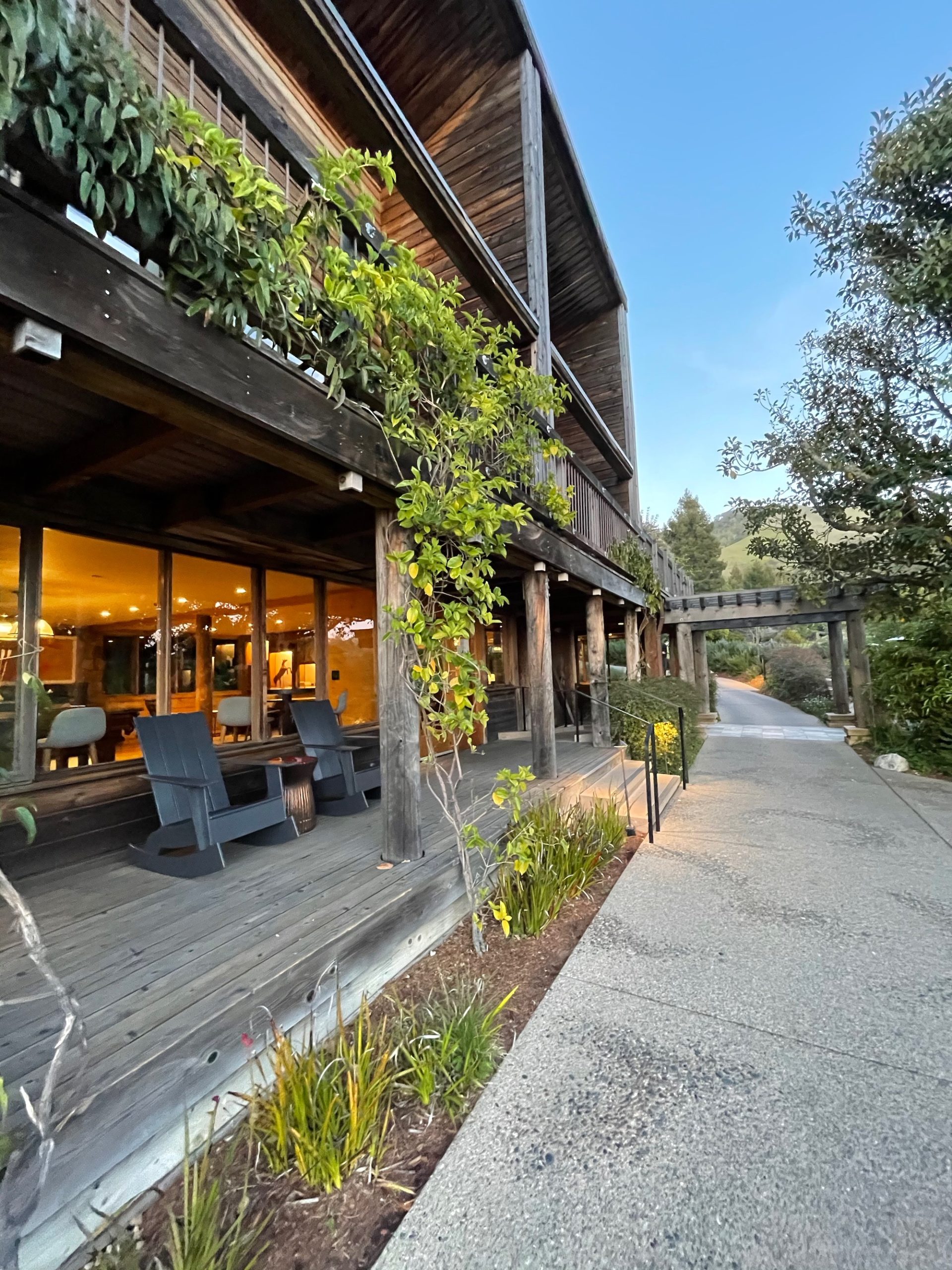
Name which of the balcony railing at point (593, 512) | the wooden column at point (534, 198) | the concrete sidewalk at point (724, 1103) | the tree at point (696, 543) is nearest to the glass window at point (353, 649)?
the balcony railing at point (593, 512)

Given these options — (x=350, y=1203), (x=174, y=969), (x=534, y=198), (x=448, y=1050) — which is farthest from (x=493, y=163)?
(x=350, y=1203)

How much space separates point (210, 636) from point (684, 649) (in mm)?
12427

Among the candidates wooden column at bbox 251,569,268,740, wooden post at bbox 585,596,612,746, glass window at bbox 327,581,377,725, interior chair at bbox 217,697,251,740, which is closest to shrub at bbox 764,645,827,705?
wooden post at bbox 585,596,612,746

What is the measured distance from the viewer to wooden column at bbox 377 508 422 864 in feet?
9.67

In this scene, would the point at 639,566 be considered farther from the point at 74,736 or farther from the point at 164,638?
the point at 74,736

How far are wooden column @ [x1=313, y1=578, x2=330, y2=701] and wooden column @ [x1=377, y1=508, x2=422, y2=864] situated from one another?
2.67 m

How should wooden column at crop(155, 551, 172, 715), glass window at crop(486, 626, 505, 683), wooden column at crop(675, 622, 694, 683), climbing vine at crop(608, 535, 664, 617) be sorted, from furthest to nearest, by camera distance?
wooden column at crop(675, 622, 694, 683)
glass window at crop(486, 626, 505, 683)
climbing vine at crop(608, 535, 664, 617)
wooden column at crop(155, 551, 172, 715)

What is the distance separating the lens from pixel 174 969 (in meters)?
1.96

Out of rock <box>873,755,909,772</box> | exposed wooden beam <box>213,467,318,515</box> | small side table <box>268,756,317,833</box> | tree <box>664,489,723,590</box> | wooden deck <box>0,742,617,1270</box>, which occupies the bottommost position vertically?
rock <box>873,755,909,772</box>

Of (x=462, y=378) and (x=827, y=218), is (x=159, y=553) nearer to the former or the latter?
(x=462, y=378)

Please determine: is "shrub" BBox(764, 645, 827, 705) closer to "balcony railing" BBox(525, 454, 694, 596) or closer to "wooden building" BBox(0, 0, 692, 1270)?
"balcony railing" BBox(525, 454, 694, 596)

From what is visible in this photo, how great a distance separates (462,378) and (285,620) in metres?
3.28

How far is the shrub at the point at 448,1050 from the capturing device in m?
1.87

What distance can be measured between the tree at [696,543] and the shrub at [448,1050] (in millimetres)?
37307
